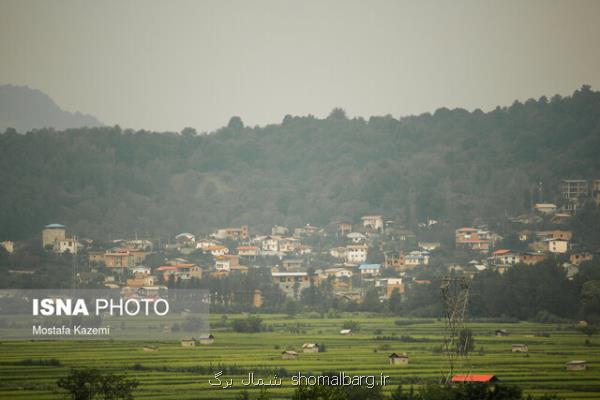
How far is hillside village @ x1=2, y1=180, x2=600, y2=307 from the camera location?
209 ft

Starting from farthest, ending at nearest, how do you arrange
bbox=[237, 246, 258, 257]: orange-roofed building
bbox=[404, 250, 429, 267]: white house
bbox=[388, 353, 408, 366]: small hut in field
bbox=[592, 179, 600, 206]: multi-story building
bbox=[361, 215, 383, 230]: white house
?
bbox=[361, 215, 383, 230]: white house, bbox=[592, 179, 600, 206]: multi-story building, bbox=[237, 246, 258, 257]: orange-roofed building, bbox=[404, 250, 429, 267]: white house, bbox=[388, 353, 408, 366]: small hut in field

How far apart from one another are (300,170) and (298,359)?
75040 mm

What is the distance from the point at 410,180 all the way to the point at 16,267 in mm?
38464

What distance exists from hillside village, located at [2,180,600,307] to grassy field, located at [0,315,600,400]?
44.8 ft

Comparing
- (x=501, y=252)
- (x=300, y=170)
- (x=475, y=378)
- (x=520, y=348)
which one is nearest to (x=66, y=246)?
(x=501, y=252)

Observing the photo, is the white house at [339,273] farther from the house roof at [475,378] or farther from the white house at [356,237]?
the house roof at [475,378]

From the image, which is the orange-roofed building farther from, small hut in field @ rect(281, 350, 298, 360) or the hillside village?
small hut in field @ rect(281, 350, 298, 360)

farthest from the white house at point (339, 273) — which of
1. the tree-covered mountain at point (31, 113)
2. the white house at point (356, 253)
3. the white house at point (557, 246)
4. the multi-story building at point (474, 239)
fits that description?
the tree-covered mountain at point (31, 113)

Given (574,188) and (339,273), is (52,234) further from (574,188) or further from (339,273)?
(574,188)

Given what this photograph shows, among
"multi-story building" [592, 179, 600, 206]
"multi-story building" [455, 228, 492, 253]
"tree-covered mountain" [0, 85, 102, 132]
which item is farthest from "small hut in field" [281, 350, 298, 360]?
"tree-covered mountain" [0, 85, 102, 132]

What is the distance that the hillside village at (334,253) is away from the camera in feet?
209

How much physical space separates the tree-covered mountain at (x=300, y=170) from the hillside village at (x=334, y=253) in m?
3.15

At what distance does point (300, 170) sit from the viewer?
369 ft

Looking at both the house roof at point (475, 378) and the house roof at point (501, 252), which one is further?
the house roof at point (501, 252)
